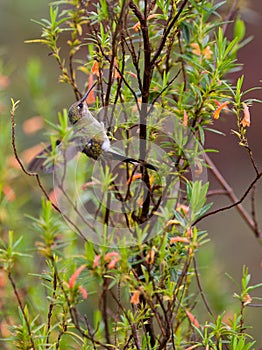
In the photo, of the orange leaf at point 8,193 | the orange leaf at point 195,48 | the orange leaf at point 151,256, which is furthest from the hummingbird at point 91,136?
the orange leaf at point 8,193

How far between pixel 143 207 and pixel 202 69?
30 centimetres

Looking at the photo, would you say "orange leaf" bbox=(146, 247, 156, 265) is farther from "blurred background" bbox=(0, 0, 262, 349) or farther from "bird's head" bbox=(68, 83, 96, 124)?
"blurred background" bbox=(0, 0, 262, 349)

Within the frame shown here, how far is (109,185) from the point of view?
1360 mm

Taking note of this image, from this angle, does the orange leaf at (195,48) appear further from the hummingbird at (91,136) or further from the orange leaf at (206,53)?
the hummingbird at (91,136)

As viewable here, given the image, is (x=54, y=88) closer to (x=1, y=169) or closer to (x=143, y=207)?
(x=1, y=169)

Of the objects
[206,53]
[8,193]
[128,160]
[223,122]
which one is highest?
[206,53]

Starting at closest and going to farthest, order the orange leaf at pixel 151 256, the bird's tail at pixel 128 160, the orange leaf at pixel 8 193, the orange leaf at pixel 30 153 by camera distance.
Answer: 1. the orange leaf at pixel 151 256
2. the bird's tail at pixel 128 160
3. the orange leaf at pixel 8 193
4. the orange leaf at pixel 30 153

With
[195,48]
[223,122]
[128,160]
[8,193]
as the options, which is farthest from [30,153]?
[223,122]

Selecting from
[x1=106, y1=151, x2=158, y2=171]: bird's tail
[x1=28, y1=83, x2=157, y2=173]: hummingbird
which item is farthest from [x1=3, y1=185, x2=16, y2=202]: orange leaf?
[x1=106, y1=151, x2=158, y2=171]: bird's tail

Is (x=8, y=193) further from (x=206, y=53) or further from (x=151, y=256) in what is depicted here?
(x=151, y=256)

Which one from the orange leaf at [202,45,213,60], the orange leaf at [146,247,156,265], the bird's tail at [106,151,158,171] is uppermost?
the orange leaf at [202,45,213,60]

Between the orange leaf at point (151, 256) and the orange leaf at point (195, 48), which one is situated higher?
the orange leaf at point (195, 48)

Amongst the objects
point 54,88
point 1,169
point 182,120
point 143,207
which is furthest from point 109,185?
point 54,88

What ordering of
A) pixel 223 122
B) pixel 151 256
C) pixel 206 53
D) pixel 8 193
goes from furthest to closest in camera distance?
pixel 223 122 → pixel 8 193 → pixel 206 53 → pixel 151 256
